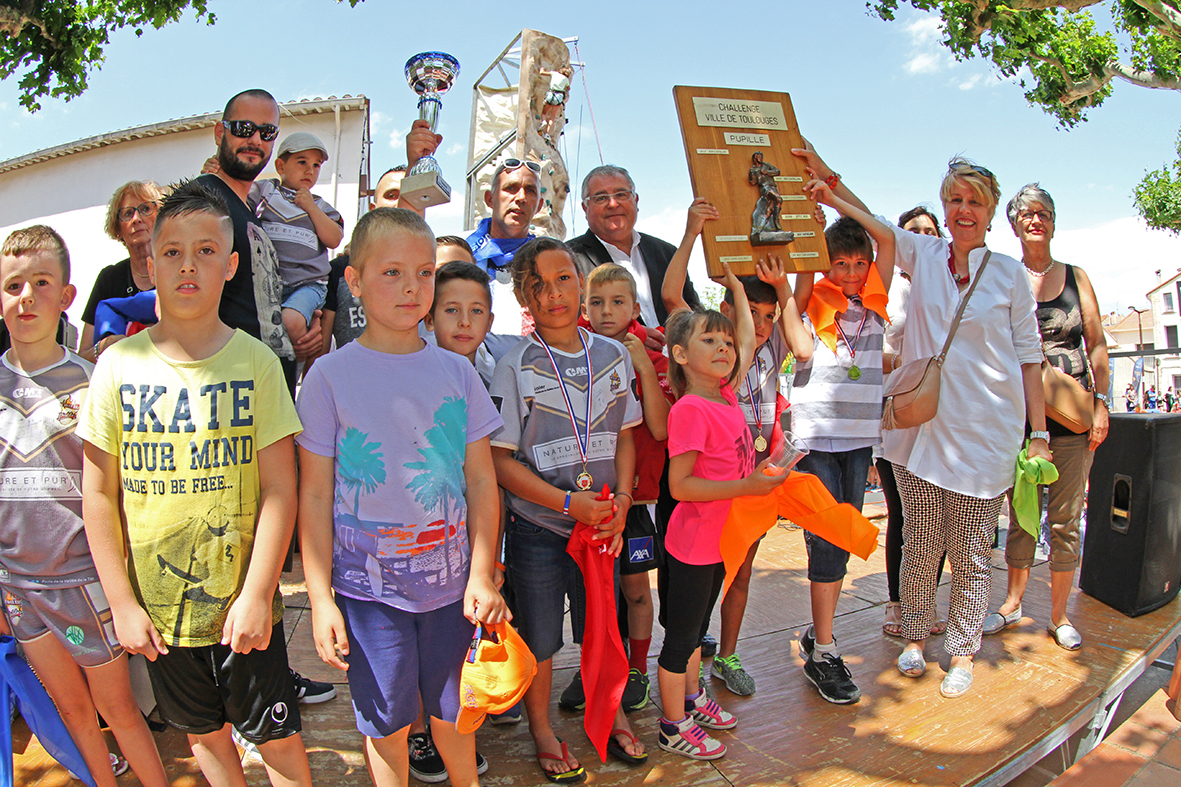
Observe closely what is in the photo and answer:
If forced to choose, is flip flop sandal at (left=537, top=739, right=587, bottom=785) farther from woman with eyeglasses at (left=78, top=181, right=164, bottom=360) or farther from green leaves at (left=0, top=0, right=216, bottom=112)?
green leaves at (left=0, top=0, right=216, bottom=112)

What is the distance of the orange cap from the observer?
1.97m

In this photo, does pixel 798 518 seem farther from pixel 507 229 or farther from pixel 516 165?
pixel 516 165

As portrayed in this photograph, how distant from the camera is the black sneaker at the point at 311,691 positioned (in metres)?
2.96

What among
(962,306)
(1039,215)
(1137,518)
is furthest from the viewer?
(1137,518)

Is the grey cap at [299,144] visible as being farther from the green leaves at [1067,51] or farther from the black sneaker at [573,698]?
the green leaves at [1067,51]

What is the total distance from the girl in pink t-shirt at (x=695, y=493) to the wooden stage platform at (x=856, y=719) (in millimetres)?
203

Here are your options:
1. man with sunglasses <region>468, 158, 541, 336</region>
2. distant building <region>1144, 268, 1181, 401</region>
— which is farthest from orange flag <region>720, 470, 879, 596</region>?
distant building <region>1144, 268, 1181, 401</region>

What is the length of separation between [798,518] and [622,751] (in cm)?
113

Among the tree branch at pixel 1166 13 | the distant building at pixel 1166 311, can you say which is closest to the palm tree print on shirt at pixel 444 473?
the tree branch at pixel 1166 13

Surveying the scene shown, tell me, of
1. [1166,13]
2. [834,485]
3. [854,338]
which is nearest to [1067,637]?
[834,485]

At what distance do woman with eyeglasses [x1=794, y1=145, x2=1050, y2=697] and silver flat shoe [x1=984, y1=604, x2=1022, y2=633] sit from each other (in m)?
0.76

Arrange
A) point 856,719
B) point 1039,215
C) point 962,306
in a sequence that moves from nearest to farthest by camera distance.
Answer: point 856,719 → point 962,306 → point 1039,215

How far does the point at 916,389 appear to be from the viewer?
126 inches

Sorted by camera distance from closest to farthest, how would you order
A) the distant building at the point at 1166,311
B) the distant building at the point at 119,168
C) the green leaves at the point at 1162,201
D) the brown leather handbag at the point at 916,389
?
the brown leather handbag at the point at 916,389 → the distant building at the point at 119,168 → the green leaves at the point at 1162,201 → the distant building at the point at 1166,311
